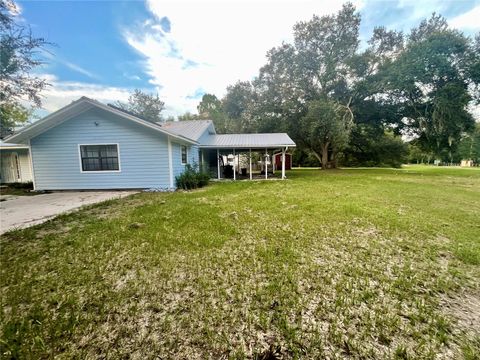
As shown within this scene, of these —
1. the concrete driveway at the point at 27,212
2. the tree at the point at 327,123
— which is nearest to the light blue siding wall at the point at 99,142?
the concrete driveway at the point at 27,212

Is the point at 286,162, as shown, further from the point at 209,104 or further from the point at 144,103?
the point at 144,103

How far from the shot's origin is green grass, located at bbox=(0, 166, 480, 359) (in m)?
1.72

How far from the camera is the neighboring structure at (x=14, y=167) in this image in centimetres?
1273

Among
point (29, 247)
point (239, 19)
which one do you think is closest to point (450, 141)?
point (239, 19)

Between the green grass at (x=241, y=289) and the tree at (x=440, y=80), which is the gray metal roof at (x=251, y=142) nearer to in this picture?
the green grass at (x=241, y=289)

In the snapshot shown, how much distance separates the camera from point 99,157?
9.41 metres

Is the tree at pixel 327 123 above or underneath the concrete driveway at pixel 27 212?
above

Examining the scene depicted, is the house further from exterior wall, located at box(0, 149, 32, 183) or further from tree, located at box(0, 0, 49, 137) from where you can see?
exterior wall, located at box(0, 149, 32, 183)

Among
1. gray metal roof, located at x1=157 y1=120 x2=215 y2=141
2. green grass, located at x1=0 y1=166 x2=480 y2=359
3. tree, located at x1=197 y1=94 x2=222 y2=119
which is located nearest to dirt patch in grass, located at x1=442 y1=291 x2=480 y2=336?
green grass, located at x1=0 y1=166 x2=480 y2=359

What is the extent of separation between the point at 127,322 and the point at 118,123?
357 inches

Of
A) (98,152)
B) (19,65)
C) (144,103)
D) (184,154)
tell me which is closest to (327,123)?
(184,154)

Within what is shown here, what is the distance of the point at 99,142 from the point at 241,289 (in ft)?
31.6

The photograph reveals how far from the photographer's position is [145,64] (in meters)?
13.7

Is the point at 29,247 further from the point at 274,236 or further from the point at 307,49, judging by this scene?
the point at 307,49
